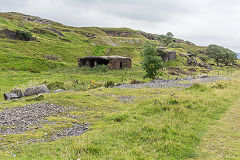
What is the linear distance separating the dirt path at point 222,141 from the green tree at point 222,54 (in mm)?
93513

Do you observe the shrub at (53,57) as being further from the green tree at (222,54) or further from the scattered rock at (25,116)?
the green tree at (222,54)

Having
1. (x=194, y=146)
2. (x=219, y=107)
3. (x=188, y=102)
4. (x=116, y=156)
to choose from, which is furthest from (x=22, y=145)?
(x=219, y=107)

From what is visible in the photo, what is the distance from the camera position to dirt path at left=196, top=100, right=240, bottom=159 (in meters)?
7.14

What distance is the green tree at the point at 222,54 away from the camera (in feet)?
313

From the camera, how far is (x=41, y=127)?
920cm

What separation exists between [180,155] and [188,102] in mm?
8350

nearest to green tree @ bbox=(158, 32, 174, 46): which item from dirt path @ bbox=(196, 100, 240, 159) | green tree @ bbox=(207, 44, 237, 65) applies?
green tree @ bbox=(207, 44, 237, 65)

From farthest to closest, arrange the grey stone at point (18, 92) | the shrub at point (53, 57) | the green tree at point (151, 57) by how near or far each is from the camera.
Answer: the shrub at point (53, 57) < the green tree at point (151, 57) < the grey stone at point (18, 92)

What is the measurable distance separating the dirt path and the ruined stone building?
38461mm

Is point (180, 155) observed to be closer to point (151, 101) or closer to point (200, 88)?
point (151, 101)

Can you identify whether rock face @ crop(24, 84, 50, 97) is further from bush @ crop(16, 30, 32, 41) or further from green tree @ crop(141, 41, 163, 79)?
bush @ crop(16, 30, 32, 41)

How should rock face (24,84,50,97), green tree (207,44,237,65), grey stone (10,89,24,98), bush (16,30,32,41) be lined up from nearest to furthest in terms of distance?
1. grey stone (10,89,24,98)
2. rock face (24,84,50,97)
3. bush (16,30,32,41)
4. green tree (207,44,237,65)

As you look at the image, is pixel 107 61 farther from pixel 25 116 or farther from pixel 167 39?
pixel 167 39

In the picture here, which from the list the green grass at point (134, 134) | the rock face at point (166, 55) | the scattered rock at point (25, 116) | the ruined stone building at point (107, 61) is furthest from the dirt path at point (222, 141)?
the rock face at point (166, 55)
